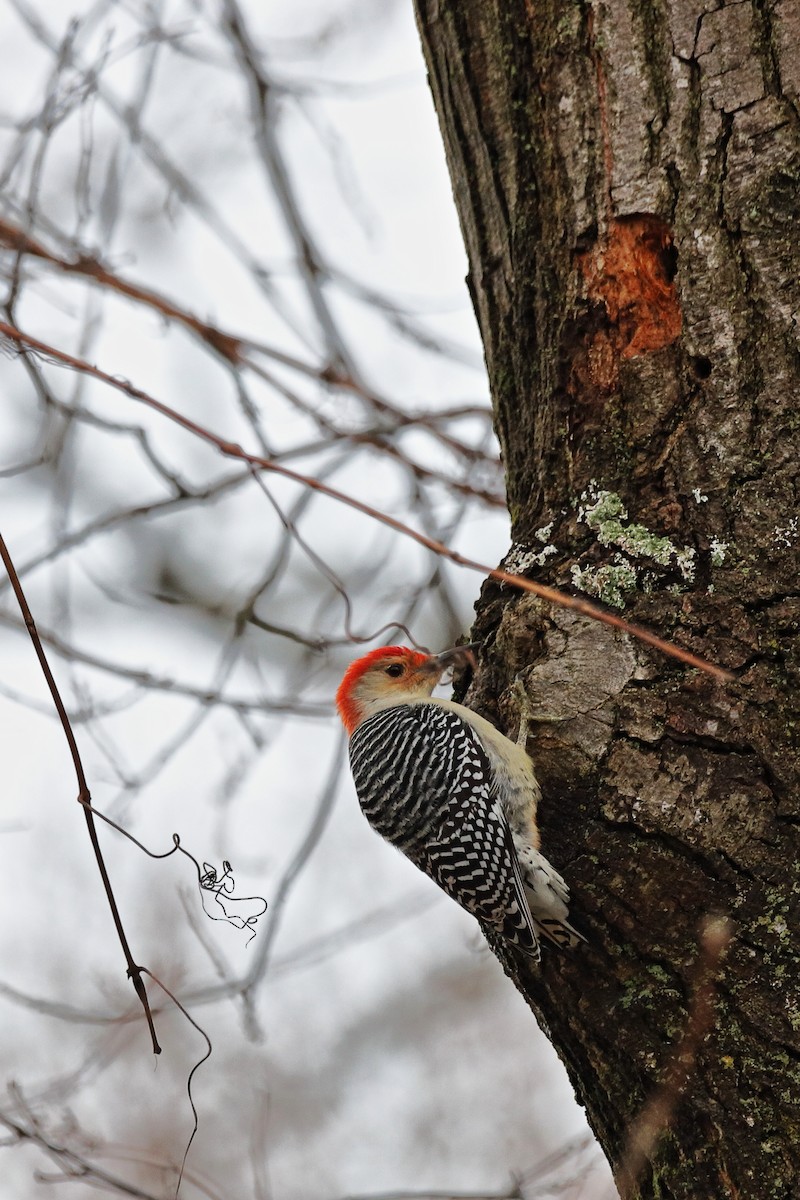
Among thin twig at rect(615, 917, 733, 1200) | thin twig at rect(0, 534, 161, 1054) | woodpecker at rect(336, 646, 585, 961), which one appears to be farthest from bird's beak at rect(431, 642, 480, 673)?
thin twig at rect(0, 534, 161, 1054)

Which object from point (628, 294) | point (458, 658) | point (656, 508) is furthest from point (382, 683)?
point (628, 294)

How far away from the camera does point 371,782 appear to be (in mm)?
4582

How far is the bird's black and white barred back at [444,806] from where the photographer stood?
148 inches

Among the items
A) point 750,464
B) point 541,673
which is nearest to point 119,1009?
point 541,673

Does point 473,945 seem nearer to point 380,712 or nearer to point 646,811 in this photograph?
point 380,712

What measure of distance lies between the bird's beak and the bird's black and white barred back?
0.19m

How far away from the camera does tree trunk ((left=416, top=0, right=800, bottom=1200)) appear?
2586mm

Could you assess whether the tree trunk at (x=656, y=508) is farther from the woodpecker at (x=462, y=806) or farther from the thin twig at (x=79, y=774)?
the thin twig at (x=79, y=774)

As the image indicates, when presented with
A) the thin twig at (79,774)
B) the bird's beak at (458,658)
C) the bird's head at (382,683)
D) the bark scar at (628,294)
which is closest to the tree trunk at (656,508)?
the bark scar at (628,294)

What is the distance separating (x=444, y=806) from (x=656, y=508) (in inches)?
62.6

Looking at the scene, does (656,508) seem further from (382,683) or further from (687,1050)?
(382,683)

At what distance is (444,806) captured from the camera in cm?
420

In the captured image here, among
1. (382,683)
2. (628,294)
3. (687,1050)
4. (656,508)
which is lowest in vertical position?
(687,1050)

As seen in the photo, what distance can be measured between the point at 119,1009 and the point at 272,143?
431cm
